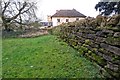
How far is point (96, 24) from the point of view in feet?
17.0

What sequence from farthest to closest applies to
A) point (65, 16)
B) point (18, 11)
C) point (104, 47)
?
point (65, 16)
point (18, 11)
point (104, 47)

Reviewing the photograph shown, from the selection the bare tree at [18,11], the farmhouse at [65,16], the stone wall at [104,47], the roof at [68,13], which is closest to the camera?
the stone wall at [104,47]

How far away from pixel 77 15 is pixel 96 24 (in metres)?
40.6

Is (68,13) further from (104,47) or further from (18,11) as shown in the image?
(104,47)

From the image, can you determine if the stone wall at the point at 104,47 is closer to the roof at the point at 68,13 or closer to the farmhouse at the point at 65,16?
the farmhouse at the point at 65,16

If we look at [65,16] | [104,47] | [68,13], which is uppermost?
[68,13]

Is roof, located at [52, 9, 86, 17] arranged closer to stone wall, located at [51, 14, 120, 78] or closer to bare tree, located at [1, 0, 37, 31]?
bare tree, located at [1, 0, 37, 31]

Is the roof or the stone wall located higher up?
the roof

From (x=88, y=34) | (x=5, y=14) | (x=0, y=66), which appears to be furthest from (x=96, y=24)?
(x=5, y=14)

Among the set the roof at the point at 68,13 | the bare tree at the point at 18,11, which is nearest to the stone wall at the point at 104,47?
the bare tree at the point at 18,11

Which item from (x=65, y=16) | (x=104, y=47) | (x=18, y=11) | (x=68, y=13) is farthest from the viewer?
(x=68, y=13)

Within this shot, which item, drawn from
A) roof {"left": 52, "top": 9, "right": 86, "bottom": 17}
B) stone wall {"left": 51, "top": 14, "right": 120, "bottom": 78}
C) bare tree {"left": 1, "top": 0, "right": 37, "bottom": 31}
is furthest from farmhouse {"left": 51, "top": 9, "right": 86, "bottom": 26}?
stone wall {"left": 51, "top": 14, "right": 120, "bottom": 78}

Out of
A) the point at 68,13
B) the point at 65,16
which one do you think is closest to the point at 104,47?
the point at 65,16

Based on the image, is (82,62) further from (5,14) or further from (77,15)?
(77,15)
